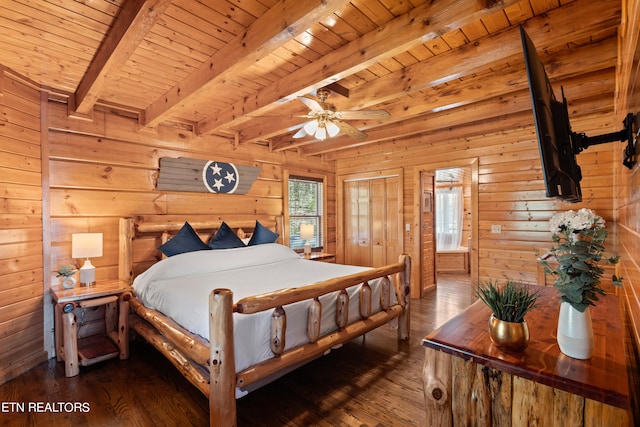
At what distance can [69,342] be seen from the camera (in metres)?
2.61

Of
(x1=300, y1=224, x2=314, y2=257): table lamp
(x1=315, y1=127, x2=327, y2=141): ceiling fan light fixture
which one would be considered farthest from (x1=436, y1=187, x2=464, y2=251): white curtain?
(x1=315, y1=127, x2=327, y2=141): ceiling fan light fixture

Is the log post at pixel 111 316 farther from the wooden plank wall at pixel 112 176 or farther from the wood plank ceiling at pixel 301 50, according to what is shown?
the wood plank ceiling at pixel 301 50

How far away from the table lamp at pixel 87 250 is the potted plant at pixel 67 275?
80 millimetres

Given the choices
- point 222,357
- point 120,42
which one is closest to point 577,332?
point 222,357

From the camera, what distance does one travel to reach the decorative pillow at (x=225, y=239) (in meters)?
3.89

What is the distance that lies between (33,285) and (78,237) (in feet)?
Answer: 1.83

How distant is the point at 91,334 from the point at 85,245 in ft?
3.45

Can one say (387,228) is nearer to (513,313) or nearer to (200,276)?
(200,276)

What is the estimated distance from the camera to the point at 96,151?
3.31m

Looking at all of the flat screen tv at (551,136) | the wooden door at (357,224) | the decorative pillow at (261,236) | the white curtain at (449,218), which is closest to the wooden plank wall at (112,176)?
the decorative pillow at (261,236)

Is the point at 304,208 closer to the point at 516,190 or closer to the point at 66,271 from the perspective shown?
the point at 516,190

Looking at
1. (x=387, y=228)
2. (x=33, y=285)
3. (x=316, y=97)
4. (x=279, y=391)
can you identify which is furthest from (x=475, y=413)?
(x=387, y=228)

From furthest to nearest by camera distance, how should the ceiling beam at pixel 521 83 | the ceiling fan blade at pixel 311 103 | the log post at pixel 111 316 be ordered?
the log post at pixel 111 316 < the ceiling fan blade at pixel 311 103 < the ceiling beam at pixel 521 83

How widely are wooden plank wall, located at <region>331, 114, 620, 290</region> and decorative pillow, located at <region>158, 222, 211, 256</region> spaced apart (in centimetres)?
358
